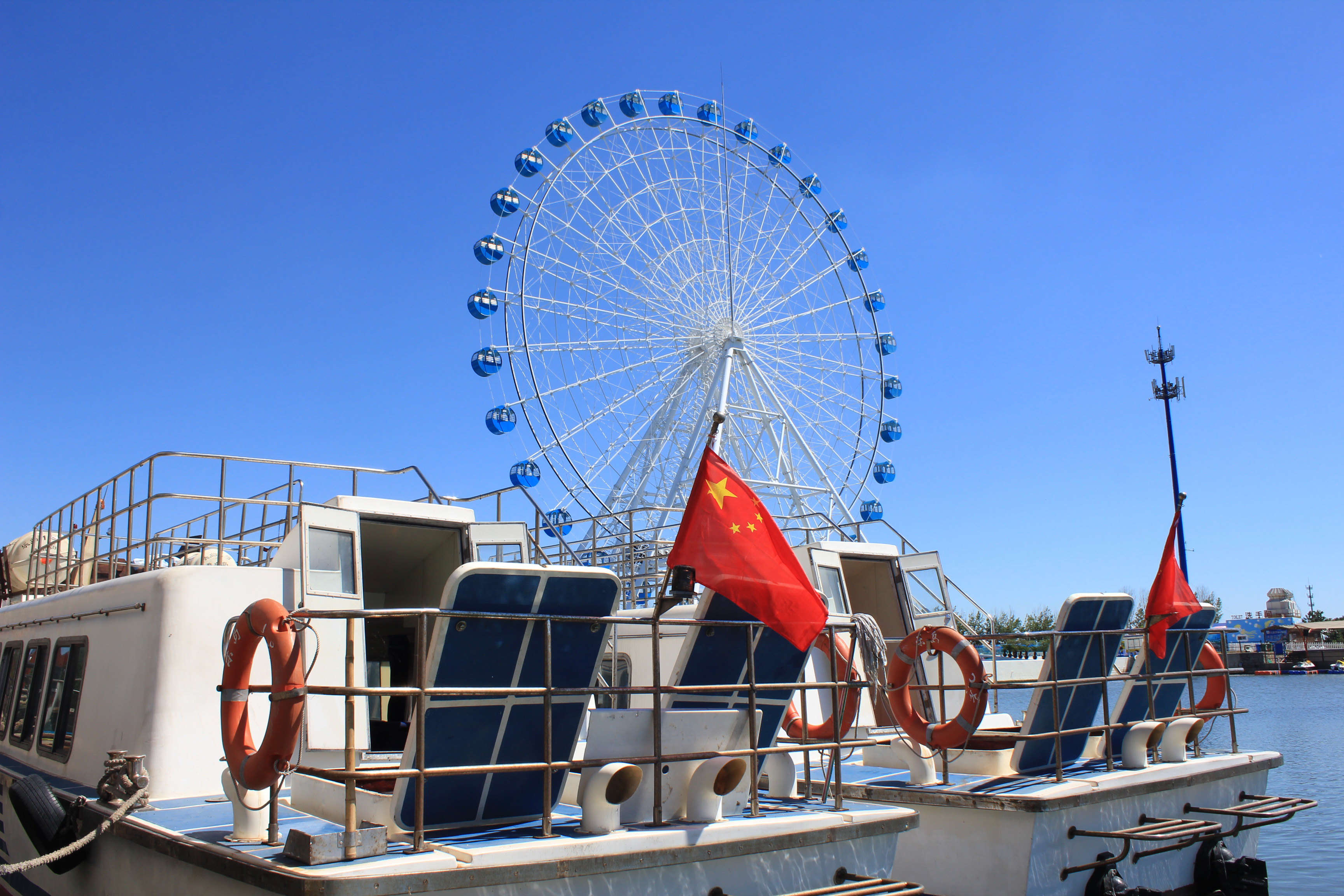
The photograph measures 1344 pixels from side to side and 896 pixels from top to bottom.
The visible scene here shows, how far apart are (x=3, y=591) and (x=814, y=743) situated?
1687cm

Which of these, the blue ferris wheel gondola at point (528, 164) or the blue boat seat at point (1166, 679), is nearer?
the blue boat seat at point (1166, 679)

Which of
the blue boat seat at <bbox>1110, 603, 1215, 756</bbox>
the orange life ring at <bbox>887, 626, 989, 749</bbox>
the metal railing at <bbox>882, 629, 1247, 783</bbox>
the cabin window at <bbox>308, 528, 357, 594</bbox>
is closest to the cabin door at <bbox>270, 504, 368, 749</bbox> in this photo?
the cabin window at <bbox>308, 528, 357, 594</bbox>

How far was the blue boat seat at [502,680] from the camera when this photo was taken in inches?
233

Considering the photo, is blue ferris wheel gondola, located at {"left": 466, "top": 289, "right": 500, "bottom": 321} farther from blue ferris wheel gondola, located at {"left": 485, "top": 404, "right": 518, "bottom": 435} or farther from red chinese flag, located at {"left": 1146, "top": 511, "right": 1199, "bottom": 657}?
red chinese flag, located at {"left": 1146, "top": 511, "right": 1199, "bottom": 657}

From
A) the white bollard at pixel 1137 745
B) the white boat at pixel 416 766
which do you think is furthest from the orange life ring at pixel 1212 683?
the white boat at pixel 416 766

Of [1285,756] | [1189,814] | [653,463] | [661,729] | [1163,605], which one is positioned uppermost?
[653,463]

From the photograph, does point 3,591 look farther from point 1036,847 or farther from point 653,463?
point 1036,847

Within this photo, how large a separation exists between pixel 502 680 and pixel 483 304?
18460mm

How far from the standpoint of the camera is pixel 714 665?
24.0ft

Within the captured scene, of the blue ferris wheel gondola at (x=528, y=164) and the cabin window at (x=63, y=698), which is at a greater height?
the blue ferris wheel gondola at (x=528, y=164)

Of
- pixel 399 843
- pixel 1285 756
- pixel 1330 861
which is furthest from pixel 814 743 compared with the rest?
pixel 1285 756

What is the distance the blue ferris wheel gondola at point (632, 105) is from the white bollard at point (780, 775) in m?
21.2

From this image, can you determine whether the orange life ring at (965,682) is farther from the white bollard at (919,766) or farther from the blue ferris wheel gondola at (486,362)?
the blue ferris wheel gondola at (486,362)

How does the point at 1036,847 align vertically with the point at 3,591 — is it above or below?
below
